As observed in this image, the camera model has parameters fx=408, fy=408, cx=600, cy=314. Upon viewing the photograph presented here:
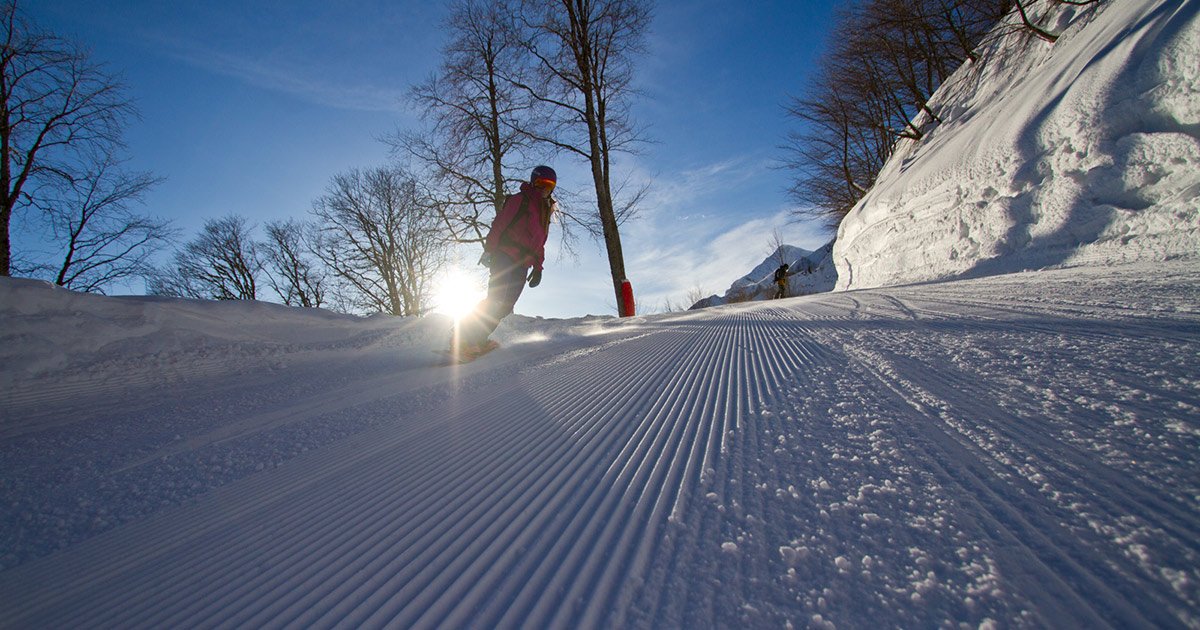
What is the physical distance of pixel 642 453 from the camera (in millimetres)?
927

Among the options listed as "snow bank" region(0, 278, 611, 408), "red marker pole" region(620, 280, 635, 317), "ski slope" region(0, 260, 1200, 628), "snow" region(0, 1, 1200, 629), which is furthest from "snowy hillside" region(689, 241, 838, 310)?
"ski slope" region(0, 260, 1200, 628)

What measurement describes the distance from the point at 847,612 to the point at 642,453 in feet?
1.73

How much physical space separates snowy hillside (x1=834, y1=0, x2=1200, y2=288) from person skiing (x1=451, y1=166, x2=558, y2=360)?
3916 mm

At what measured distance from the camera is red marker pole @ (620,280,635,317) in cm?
803

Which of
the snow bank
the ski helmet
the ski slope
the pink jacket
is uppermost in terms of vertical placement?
the ski helmet

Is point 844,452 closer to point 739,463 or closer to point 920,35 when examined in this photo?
point 739,463

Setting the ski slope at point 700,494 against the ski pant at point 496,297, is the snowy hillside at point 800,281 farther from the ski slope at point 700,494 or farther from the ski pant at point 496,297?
the ski slope at point 700,494

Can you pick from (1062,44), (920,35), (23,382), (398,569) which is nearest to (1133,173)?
(1062,44)

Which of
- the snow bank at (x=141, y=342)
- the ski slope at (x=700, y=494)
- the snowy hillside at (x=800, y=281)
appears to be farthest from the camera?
the snowy hillside at (x=800, y=281)

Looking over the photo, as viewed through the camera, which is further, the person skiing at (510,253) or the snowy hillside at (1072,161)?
the person skiing at (510,253)

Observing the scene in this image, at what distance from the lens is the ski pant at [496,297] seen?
3.45m

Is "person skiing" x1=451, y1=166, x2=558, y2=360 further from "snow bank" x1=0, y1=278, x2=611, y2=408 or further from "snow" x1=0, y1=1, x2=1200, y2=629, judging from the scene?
"snow" x1=0, y1=1, x2=1200, y2=629

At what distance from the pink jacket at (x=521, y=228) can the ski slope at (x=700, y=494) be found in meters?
1.80

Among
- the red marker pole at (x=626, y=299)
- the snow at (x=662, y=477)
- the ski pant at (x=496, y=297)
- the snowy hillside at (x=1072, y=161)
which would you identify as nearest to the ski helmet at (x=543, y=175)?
the ski pant at (x=496, y=297)
